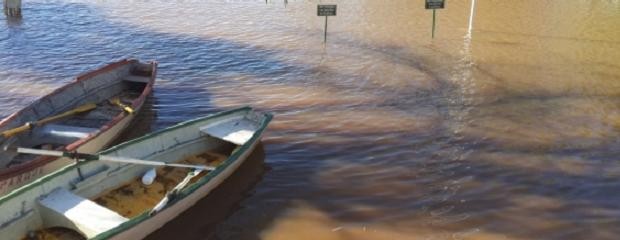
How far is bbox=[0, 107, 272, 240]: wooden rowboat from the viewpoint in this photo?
29.7 ft

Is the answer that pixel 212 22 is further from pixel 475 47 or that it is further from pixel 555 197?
pixel 555 197

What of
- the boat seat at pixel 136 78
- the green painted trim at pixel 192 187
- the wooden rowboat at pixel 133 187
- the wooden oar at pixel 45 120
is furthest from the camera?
the boat seat at pixel 136 78

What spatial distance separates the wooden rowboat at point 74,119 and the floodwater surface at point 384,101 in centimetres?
105

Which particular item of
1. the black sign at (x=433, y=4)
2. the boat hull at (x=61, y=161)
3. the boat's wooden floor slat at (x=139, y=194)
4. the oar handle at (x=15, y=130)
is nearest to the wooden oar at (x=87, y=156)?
the boat's wooden floor slat at (x=139, y=194)

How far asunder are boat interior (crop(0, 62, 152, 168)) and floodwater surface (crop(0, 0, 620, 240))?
896mm

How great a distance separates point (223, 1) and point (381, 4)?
987 cm

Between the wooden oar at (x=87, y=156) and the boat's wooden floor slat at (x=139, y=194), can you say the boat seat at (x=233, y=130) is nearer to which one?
the boat's wooden floor slat at (x=139, y=194)

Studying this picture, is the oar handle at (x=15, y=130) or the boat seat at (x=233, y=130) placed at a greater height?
the oar handle at (x=15, y=130)

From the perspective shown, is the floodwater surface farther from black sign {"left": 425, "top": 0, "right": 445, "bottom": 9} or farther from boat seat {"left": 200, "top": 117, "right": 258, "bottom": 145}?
black sign {"left": 425, "top": 0, "right": 445, "bottom": 9}

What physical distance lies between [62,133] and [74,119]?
1790 mm

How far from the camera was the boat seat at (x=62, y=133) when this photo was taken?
490 inches

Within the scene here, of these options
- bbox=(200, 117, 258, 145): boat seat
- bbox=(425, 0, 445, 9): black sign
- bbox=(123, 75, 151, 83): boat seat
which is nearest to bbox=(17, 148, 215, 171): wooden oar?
bbox=(200, 117, 258, 145): boat seat

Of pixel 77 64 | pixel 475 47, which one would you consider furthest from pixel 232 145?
pixel 475 47

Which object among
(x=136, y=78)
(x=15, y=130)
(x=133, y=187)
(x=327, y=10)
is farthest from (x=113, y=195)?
(x=327, y=10)
